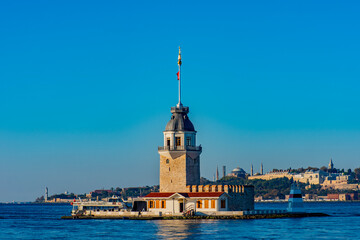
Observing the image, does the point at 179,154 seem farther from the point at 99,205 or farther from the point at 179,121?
the point at 99,205

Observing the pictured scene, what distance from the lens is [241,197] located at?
84.1 m

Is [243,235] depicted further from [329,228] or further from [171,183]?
[171,183]

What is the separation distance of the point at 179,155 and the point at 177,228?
16226 millimetres

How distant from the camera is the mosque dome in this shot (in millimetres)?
86562

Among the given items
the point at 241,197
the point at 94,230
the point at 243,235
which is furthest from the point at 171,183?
the point at 243,235

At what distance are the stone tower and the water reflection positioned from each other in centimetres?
701

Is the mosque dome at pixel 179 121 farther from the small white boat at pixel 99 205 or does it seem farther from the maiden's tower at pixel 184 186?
the small white boat at pixel 99 205

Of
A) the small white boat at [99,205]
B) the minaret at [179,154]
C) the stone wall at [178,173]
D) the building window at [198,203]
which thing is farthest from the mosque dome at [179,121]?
the small white boat at [99,205]

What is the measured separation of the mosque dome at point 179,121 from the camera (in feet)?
284

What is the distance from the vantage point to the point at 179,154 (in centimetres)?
8544

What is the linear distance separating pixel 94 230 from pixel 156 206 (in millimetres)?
13635

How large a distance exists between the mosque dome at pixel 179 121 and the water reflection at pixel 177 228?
12295 mm

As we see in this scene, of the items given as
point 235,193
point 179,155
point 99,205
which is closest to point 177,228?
point 235,193

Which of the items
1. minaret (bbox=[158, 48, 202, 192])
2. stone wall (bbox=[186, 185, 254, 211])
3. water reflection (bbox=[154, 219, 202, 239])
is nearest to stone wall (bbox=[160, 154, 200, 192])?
minaret (bbox=[158, 48, 202, 192])
